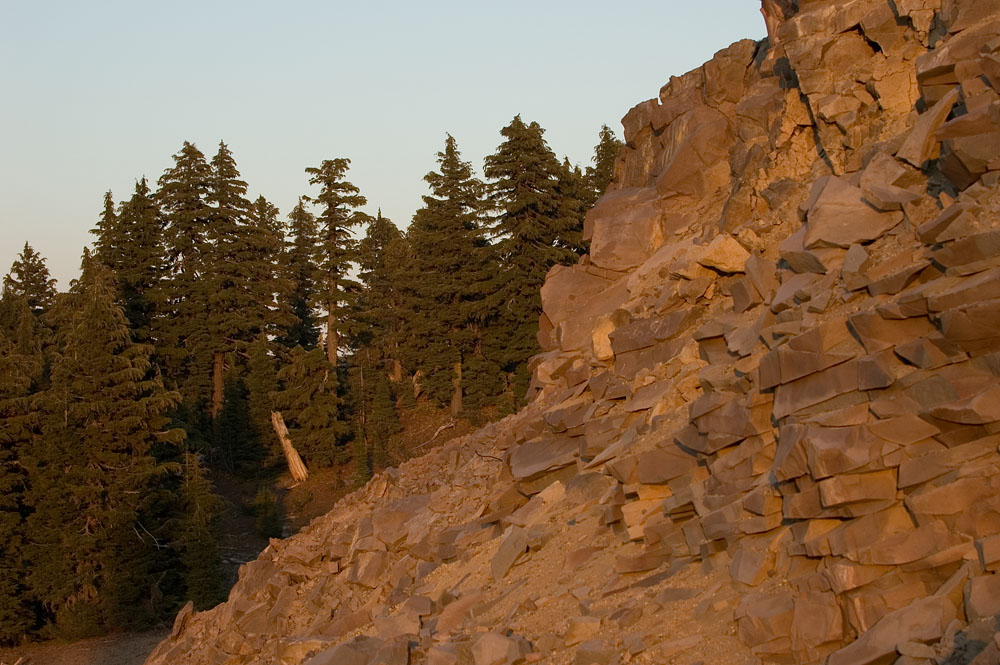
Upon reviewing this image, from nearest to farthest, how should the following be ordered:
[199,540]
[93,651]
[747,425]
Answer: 1. [747,425]
2. [93,651]
3. [199,540]

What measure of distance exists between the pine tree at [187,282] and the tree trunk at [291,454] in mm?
4510

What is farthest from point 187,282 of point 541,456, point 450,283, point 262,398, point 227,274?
point 541,456

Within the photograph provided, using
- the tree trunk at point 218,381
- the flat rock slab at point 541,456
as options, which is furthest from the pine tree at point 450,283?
the flat rock slab at point 541,456

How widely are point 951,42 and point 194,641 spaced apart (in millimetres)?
19850

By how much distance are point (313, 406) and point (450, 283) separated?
8268 mm

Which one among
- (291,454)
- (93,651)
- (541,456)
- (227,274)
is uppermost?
(227,274)

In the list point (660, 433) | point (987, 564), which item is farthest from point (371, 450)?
point (987, 564)

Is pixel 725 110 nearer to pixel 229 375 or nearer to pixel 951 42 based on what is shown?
pixel 951 42

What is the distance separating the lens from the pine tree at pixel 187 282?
51469 mm

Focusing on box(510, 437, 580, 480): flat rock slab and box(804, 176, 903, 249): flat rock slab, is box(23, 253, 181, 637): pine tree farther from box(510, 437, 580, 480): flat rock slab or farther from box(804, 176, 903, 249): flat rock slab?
box(804, 176, 903, 249): flat rock slab

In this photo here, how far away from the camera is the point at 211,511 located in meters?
38.6

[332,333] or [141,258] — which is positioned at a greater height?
[141,258]

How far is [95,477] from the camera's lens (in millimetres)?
36875

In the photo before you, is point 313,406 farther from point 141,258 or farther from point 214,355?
point 141,258
